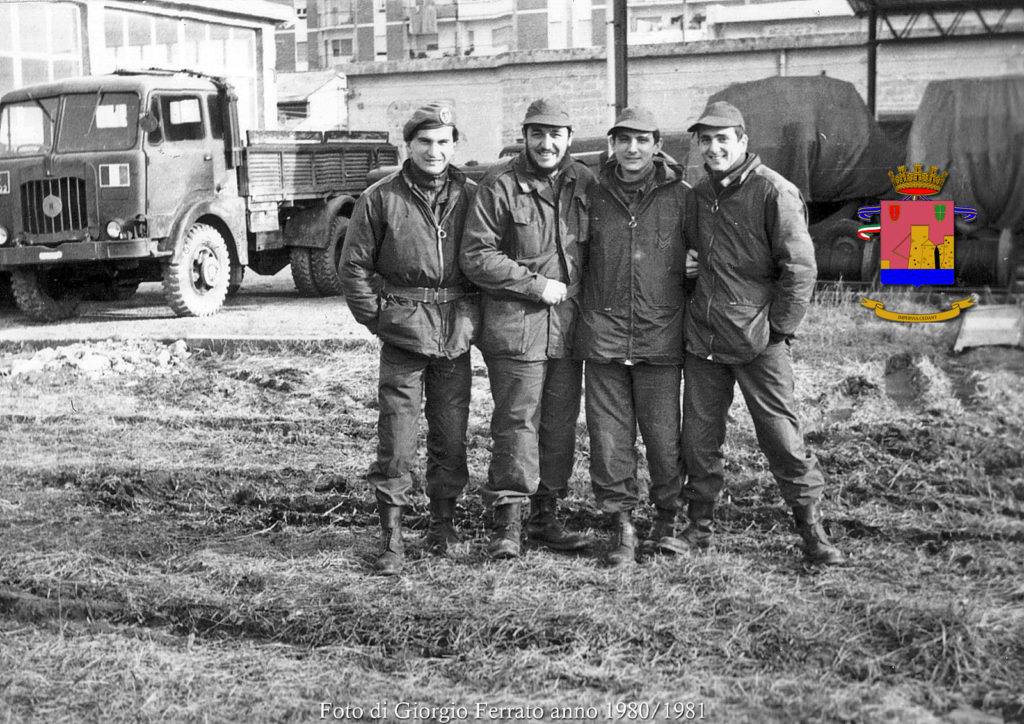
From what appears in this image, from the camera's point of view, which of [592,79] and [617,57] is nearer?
[617,57]

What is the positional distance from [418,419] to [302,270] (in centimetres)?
880

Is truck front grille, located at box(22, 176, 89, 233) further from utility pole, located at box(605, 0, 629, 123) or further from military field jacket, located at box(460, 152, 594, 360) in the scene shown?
military field jacket, located at box(460, 152, 594, 360)

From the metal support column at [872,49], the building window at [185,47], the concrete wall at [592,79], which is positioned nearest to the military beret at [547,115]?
the metal support column at [872,49]

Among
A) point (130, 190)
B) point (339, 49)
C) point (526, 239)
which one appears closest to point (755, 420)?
point (526, 239)

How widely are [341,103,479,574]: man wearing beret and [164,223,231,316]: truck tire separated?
716 cm

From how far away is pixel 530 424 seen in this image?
4.78 meters

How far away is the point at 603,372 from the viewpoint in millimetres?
4754

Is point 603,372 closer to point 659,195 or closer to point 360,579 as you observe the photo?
point 659,195

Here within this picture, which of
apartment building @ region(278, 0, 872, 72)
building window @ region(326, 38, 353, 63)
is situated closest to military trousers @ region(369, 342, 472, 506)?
apartment building @ region(278, 0, 872, 72)

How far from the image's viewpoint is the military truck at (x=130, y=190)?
37.1 feet

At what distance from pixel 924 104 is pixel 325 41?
1725 inches

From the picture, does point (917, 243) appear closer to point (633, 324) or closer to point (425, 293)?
point (633, 324)

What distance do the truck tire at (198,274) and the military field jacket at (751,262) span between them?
25.8ft

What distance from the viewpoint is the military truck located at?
1130 cm
